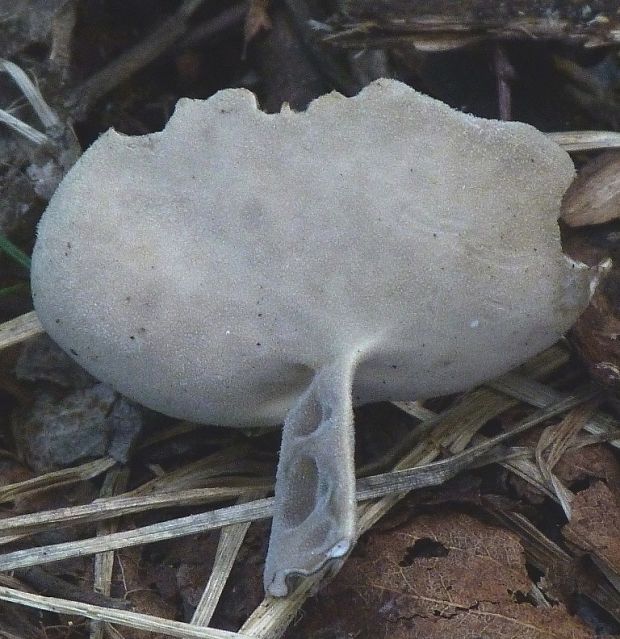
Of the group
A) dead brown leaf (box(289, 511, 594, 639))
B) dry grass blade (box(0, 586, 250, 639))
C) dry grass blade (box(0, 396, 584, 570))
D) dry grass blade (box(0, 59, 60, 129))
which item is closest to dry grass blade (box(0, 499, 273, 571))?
dry grass blade (box(0, 396, 584, 570))

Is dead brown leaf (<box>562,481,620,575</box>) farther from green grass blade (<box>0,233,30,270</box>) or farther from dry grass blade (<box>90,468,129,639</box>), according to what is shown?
green grass blade (<box>0,233,30,270</box>)

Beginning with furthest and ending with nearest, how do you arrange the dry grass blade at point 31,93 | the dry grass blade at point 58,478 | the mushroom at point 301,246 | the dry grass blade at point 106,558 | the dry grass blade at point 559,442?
the dry grass blade at point 31,93, the dry grass blade at point 58,478, the dry grass blade at point 559,442, the dry grass blade at point 106,558, the mushroom at point 301,246

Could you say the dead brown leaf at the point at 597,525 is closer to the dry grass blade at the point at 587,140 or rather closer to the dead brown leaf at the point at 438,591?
the dead brown leaf at the point at 438,591

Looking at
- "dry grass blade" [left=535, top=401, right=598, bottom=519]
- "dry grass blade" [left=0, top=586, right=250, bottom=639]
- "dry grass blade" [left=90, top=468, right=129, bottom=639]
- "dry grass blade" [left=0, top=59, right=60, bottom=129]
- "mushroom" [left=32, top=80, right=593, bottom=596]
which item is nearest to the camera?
"mushroom" [left=32, top=80, right=593, bottom=596]

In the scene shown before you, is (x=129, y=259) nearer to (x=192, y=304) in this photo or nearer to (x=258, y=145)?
(x=192, y=304)

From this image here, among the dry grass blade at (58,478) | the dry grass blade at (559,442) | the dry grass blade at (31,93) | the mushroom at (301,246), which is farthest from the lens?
the dry grass blade at (31,93)

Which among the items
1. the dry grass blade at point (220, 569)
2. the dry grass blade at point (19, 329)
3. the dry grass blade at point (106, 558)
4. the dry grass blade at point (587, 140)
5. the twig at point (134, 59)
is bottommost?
the dry grass blade at point (220, 569)

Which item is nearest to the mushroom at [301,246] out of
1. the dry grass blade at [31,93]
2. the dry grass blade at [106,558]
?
the dry grass blade at [106,558]

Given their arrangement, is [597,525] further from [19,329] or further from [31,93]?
[31,93]
